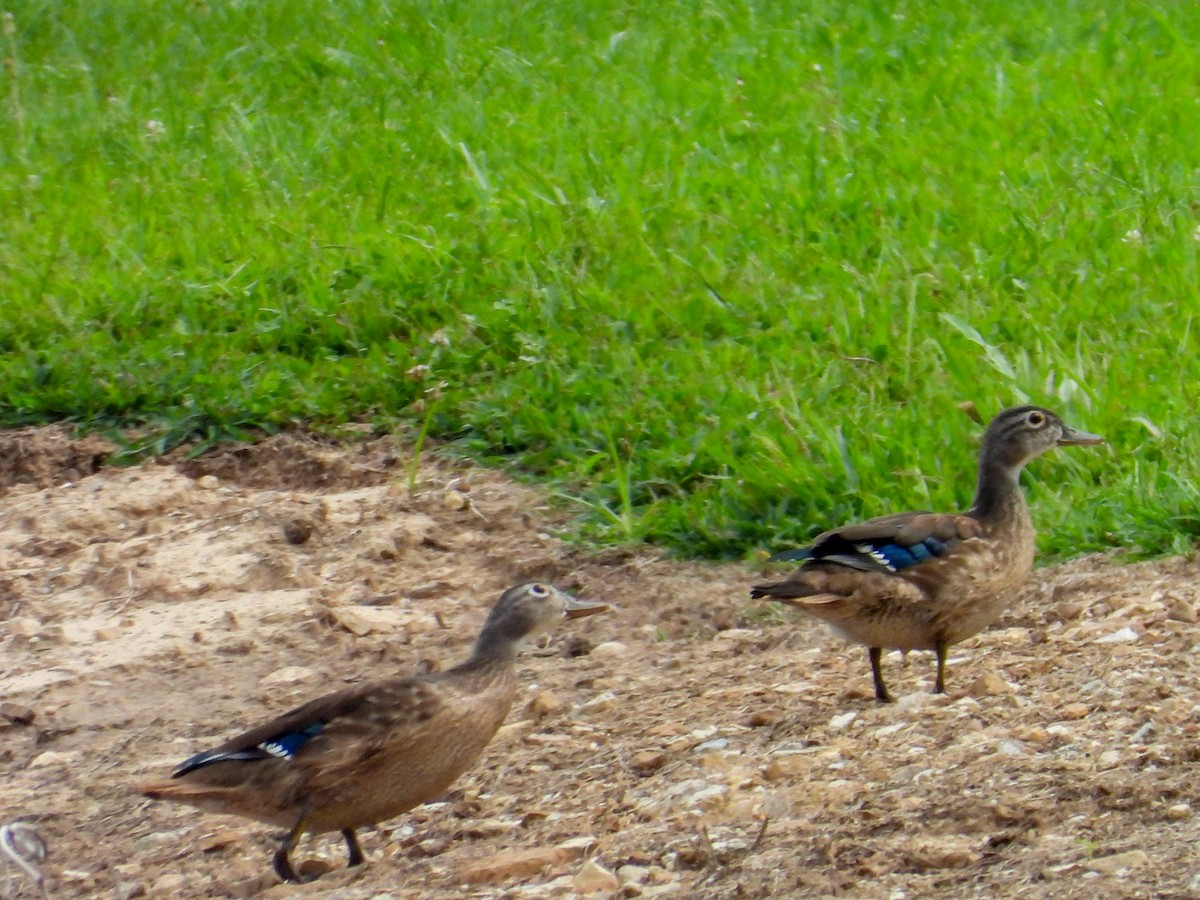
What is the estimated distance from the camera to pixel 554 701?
5770mm

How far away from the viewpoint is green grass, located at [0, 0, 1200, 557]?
Result: 7.07m

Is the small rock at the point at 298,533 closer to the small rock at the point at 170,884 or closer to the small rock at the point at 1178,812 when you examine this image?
the small rock at the point at 170,884

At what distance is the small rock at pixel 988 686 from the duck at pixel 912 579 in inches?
4.1

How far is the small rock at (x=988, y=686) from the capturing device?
A: 5.22 meters

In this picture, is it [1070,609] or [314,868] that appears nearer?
[314,868]

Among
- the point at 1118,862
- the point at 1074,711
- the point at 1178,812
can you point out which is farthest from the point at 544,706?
the point at 1118,862

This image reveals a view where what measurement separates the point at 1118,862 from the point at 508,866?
1.39 meters

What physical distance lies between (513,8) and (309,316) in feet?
13.3

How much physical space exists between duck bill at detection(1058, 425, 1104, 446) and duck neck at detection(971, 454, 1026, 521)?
259 millimetres

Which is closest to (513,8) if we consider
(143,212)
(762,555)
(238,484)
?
(143,212)

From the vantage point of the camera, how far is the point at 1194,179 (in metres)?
8.87

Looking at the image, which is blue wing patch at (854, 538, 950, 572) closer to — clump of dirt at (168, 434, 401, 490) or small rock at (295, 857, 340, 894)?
small rock at (295, 857, 340, 894)

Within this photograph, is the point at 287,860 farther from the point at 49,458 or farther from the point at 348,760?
the point at 49,458

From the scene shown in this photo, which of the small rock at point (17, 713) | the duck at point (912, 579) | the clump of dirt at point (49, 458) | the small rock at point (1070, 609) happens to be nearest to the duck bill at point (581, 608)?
the duck at point (912, 579)
